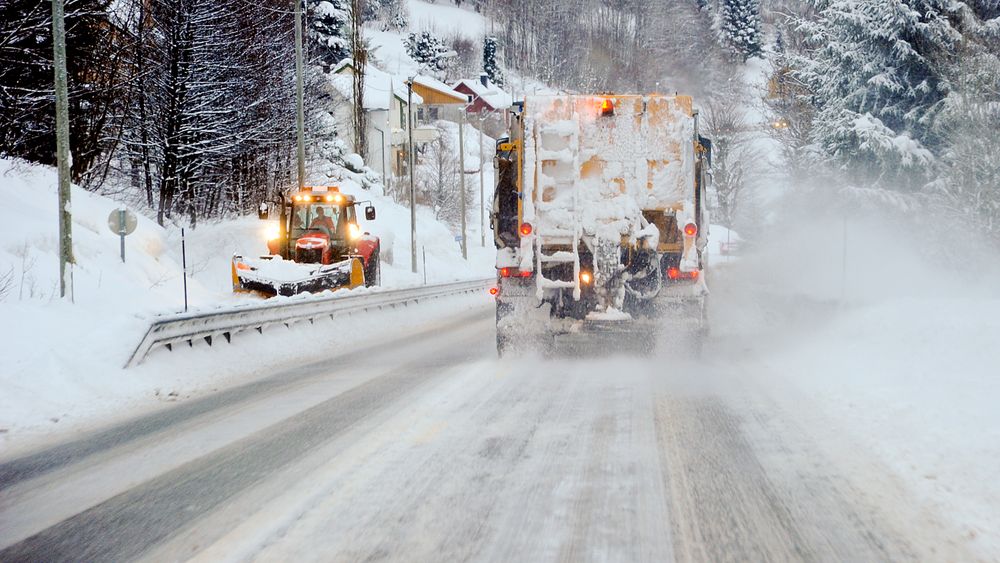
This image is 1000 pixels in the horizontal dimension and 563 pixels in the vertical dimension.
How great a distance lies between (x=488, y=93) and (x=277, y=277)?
10543 centimetres

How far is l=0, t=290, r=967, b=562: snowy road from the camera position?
4.29 meters

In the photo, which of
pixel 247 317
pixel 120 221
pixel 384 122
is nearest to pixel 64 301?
pixel 120 221

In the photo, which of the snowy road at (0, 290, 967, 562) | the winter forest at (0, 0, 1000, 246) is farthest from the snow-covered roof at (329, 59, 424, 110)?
Answer: the snowy road at (0, 290, 967, 562)

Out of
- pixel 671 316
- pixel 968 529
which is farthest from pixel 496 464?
pixel 671 316

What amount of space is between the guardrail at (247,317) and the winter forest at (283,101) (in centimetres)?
856

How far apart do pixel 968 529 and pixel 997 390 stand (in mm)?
4088

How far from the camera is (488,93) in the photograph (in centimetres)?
12156

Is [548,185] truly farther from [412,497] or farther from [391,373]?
[412,497]

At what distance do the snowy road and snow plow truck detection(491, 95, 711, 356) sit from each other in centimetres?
232

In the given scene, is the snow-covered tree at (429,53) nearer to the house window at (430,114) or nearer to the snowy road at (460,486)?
the house window at (430,114)

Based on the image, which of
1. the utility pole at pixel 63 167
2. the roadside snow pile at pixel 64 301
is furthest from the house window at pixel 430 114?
the utility pole at pixel 63 167

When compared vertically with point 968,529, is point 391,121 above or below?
above

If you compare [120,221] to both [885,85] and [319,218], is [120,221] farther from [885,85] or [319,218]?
[885,85]

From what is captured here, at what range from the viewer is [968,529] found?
4.50m
